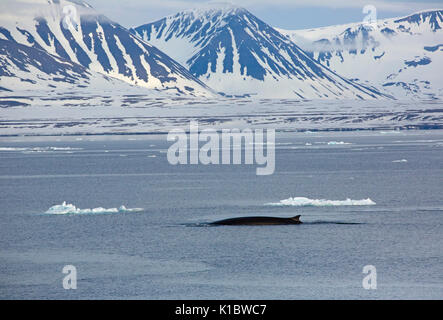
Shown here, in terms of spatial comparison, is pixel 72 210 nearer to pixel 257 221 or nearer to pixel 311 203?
pixel 257 221

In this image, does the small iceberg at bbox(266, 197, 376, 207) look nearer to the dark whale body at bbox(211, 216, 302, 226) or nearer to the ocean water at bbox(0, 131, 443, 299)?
the ocean water at bbox(0, 131, 443, 299)

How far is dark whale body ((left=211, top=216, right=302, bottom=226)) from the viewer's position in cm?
4459

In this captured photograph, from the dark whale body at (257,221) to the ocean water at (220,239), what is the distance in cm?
76

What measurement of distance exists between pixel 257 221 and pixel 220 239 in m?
4.99

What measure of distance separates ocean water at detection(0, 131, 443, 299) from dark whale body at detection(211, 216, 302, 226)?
2.48ft

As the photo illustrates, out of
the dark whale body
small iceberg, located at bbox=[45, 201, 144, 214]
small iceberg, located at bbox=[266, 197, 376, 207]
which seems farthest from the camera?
small iceberg, located at bbox=[266, 197, 376, 207]

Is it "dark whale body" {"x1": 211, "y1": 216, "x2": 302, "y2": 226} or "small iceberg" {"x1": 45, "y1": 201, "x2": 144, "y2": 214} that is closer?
"dark whale body" {"x1": 211, "y1": 216, "x2": 302, "y2": 226}

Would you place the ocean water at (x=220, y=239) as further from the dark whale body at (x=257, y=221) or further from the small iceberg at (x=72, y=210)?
the dark whale body at (x=257, y=221)

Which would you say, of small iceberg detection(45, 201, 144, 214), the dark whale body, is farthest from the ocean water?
the dark whale body

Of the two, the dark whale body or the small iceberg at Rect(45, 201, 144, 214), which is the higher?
the small iceberg at Rect(45, 201, 144, 214)

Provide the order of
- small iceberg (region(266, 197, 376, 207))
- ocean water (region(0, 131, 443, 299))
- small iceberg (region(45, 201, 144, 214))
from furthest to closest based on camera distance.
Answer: small iceberg (region(266, 197, 376, 207)), small iceberg (region(45, 201, 144, 214)), ocean water (region(0, 131, 443, 299))

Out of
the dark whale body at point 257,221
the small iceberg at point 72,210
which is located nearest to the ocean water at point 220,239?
the small iceberg at point 72,210

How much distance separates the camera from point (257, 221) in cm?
4509
